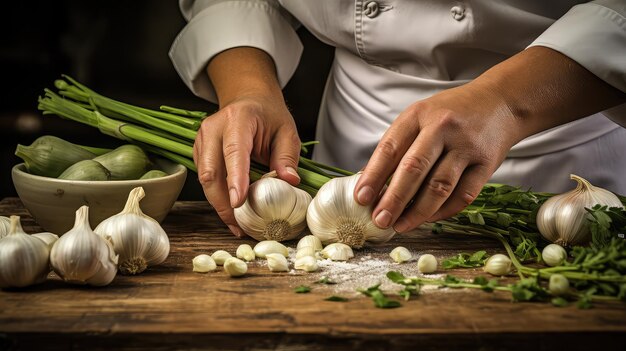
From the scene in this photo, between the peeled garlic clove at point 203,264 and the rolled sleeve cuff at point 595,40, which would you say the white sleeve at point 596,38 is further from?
the peeled garlic clove at point 203,264

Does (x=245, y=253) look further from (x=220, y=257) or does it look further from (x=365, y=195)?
(x=365, y=195)

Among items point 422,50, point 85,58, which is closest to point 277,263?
point 422,50

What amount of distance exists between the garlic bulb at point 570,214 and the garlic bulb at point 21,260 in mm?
770

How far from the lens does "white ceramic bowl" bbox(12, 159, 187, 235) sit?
118 cm

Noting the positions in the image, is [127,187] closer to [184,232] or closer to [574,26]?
[184,232]

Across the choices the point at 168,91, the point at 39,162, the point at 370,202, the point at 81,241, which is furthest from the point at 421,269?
the point at 168,91

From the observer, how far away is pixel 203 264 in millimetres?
1058

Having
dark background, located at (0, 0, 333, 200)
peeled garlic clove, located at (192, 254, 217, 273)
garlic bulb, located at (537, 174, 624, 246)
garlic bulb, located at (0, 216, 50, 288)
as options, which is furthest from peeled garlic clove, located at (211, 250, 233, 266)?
dark background, located at (0, 0, 333, 200)

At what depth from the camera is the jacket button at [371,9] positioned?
4.66ft

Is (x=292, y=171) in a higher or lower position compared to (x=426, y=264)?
higher

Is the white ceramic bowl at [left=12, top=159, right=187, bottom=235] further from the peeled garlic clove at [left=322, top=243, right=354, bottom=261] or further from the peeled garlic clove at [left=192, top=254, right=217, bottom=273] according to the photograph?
the peeled garlic clove at [left=322, top=243, right=354, bottom=261]

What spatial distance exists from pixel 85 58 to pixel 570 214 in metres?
1.92

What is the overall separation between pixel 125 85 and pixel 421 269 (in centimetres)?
180

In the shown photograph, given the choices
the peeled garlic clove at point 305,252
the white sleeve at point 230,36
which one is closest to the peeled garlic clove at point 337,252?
the peeled garlic clove at point 305,252
